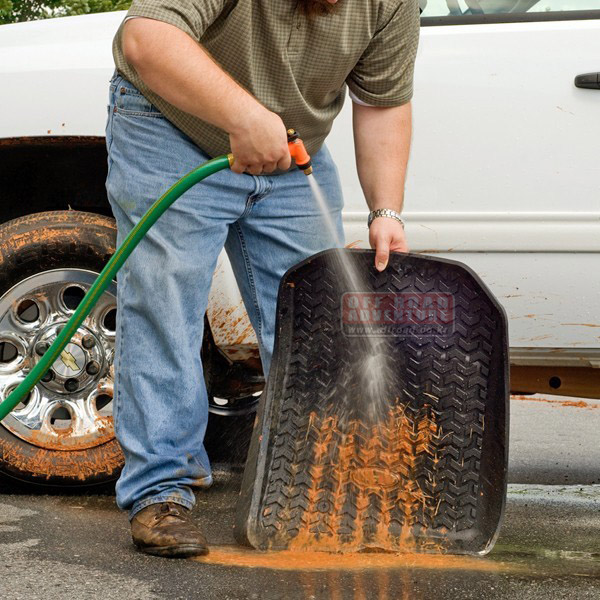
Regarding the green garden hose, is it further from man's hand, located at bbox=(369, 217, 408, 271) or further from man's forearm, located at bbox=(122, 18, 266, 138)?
man's hand, located at bbox=(369, 217, 408, 271)

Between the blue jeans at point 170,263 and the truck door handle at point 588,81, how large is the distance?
32.5 inches

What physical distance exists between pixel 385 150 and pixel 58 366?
1.21 m

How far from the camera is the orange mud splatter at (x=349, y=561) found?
8.32ft

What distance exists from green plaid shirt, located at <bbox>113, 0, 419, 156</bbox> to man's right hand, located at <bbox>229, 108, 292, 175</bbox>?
0.76ft

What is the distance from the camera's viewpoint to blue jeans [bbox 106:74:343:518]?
8.80ft

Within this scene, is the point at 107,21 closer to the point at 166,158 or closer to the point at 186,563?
the point at 166,158

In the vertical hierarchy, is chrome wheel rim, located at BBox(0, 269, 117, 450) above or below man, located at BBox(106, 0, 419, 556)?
below

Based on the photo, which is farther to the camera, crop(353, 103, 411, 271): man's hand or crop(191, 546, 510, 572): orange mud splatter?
crop(353, 103, 411, 271): man's hand

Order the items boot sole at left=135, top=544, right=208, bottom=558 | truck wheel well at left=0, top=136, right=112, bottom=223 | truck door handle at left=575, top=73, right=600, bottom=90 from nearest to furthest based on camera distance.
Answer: boot sole at left=135, top=544, right=208, bottom=558, truck door handle at left=575, top=73, right=600, bottom=90, truck wheel well at left=0, top=136, right=112, bottom=223

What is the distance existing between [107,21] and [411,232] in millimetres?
1165

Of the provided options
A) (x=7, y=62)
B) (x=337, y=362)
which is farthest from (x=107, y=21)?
(x=337, y=362)

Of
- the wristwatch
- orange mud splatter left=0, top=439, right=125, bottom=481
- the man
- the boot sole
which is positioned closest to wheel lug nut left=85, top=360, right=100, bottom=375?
orange mud splatter left=0, top=439, right=125, bottom=481

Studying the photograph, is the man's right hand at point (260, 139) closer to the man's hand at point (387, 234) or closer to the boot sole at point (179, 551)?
the man's hand at point (387, 234)

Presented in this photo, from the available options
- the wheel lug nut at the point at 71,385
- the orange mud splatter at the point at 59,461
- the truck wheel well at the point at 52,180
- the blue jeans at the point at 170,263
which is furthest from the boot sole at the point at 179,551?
the truck wheel well at the point at 52,180
